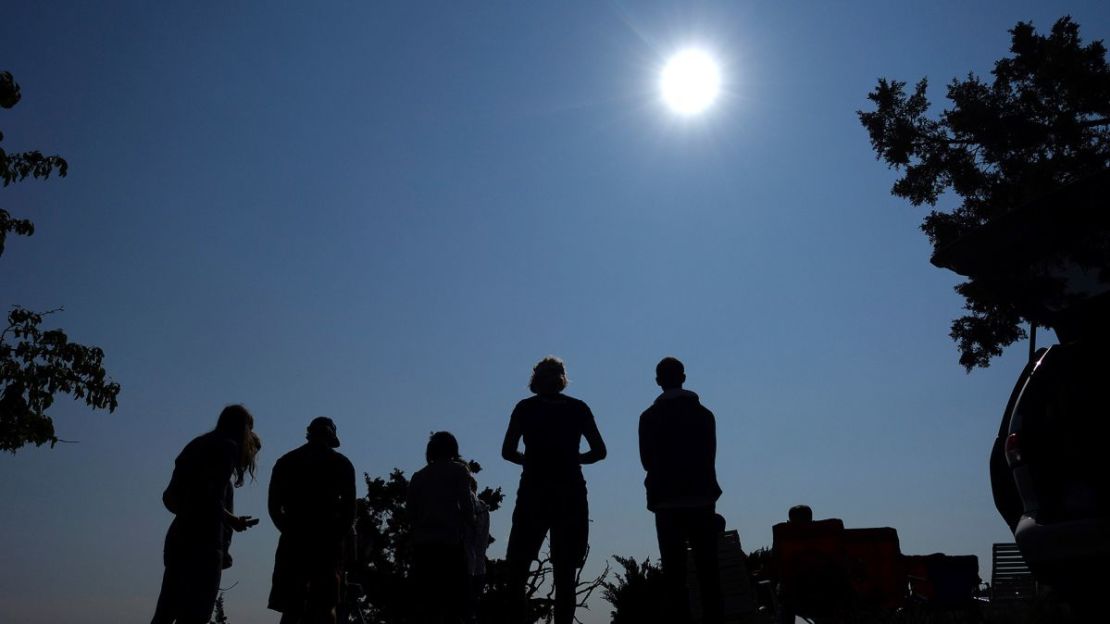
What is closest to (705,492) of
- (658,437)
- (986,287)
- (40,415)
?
(658,437)

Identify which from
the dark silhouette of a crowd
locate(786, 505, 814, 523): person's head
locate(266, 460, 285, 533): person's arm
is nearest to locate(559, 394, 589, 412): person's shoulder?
the dark silhouette of a crowd

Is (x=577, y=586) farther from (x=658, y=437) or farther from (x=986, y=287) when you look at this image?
(x=986, y=287)

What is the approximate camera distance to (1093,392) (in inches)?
128

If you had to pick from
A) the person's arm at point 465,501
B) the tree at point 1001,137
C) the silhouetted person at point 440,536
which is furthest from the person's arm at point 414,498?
the tree at point 1001,137

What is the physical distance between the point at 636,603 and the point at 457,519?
19.7ft

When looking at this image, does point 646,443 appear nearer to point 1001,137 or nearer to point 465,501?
point 465,501

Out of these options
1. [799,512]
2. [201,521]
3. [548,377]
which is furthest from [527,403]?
[799,512]

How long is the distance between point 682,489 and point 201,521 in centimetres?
307

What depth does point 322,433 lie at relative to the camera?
5898mm

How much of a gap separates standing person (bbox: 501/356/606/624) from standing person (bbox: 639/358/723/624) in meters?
0.47

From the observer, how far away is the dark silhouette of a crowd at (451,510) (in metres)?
5.27

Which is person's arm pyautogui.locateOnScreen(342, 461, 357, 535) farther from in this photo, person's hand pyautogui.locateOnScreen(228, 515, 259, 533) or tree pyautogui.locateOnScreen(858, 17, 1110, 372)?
tree pyautogui.locateOnScreen(858, 17, 1110, 372)

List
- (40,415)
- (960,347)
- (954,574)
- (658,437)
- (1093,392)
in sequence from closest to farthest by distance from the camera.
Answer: (1093,392)
(658,437)
(954,574)
(40,415)
(960,347)

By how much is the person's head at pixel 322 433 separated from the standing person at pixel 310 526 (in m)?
0.03
